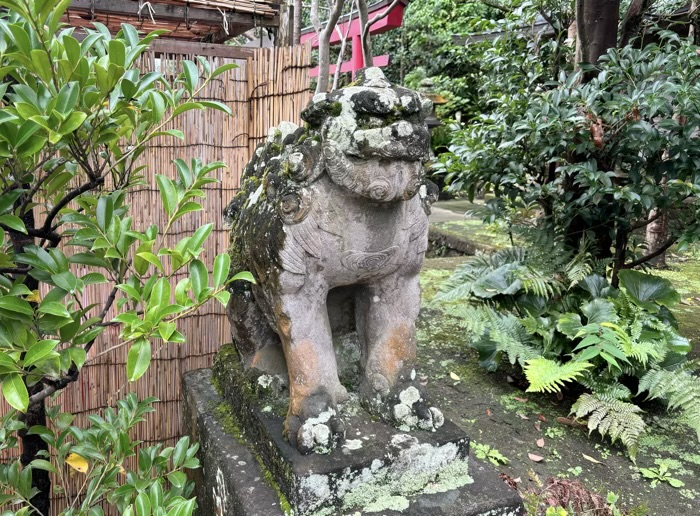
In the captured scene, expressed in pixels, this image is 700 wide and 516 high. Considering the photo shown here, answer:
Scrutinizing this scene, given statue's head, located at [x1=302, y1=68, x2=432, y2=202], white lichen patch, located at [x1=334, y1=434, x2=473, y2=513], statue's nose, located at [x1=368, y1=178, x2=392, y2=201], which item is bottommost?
white lichen patch, located at [x1=334, y1=434, x2=473, y2=513]

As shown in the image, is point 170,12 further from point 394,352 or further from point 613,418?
point 613,418

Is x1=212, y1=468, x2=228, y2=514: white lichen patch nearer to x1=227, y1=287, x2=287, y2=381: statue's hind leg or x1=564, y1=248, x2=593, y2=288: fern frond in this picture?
x1=227, y1=287, x2=287, y2=381: statue's hind leg

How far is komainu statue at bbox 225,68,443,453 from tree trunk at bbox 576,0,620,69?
2.21 meters

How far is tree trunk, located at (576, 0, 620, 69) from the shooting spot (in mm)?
3170

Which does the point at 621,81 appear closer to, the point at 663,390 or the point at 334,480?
the point at 663,390

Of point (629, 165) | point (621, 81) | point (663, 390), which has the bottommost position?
point (663, 390)

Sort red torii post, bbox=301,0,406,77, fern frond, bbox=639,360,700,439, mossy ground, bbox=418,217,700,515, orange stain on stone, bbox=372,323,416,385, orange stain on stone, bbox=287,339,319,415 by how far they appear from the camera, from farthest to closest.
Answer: red torii post, bbox=301,0,406,77, fern frond, bbox=639,360,700,439, mossy ground, bbox=418,217,700,515, orange stain on stone, bbox=372,323,416,385, orange stain on stone, bbox=287,339,319,415

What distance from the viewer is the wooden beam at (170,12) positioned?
8.93ft

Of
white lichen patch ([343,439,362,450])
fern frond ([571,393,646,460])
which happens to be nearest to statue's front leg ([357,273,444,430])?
white lichen patch ([343,439,362,450])

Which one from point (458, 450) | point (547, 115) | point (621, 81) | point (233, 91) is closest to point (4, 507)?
point (458, 450)

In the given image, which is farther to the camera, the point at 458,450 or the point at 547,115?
the point at 547,115

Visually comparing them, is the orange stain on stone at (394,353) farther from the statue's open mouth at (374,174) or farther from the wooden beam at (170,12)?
the wooden beam at (170,12)

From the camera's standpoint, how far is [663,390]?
2.45m

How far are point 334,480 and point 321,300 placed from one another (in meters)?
0.50
